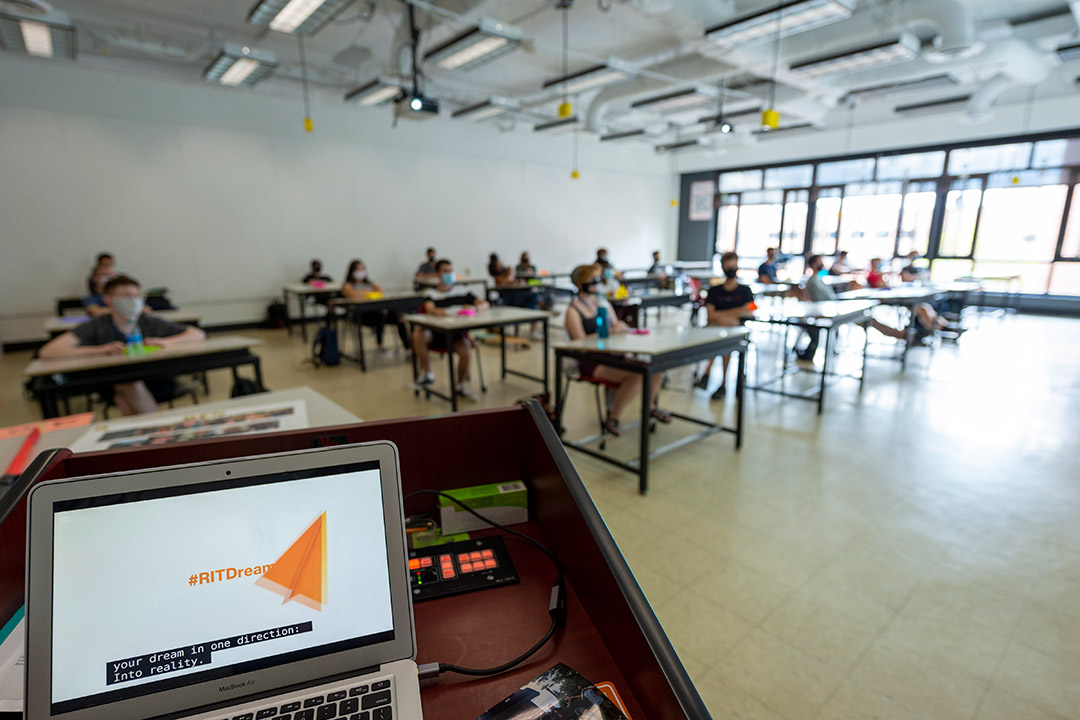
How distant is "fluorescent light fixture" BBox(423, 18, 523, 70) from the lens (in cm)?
453

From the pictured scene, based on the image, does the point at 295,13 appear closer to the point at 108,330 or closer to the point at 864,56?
the point at 108,330

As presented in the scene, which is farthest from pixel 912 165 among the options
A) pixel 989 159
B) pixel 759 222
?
pixel 759 222

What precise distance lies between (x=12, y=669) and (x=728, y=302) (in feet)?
15.8

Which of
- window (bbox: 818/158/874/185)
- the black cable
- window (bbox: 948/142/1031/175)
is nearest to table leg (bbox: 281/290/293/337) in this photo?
the black cable

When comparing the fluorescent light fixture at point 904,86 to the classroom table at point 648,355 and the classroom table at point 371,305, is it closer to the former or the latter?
the classroom table at point 648,355

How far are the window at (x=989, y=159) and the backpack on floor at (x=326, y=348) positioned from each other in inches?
427

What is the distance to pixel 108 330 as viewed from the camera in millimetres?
3078

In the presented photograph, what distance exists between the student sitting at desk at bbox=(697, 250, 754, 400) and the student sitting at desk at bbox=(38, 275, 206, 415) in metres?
4.12

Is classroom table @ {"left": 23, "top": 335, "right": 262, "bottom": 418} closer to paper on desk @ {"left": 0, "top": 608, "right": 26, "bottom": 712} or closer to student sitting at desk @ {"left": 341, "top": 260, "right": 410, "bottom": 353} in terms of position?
paper on desk @ {"left": 0, "top": 608, "right": 26, "bottom": 712}

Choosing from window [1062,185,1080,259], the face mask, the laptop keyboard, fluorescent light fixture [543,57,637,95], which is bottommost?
the laptop keyboard

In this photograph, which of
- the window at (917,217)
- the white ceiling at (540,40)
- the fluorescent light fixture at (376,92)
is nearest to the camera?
the white ceiling at (540,40)

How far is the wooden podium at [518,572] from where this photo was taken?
705 millimetres

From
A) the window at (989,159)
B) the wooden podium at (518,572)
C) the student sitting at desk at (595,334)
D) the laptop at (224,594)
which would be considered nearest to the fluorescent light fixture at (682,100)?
the student sitting at desk at (595,334)

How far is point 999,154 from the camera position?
8.67 metres
